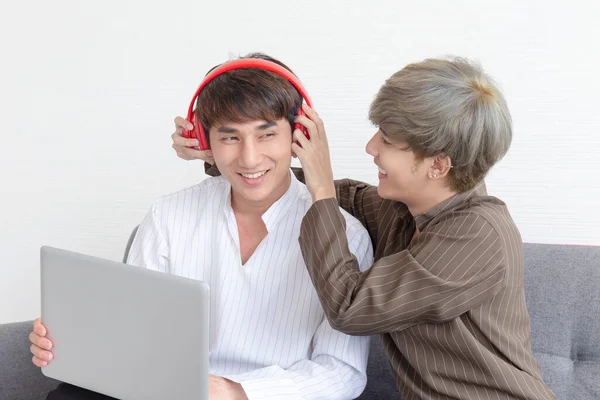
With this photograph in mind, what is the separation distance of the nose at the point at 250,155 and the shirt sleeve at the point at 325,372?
251 mm

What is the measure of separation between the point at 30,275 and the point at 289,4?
1308mm

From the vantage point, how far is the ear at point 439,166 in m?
1.58

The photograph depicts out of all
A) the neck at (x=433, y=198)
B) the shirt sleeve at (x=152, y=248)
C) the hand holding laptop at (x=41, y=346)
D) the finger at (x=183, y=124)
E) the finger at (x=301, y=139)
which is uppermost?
the finger at (x=183, y=124)

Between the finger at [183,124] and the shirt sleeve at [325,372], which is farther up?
the finger at [183,124]

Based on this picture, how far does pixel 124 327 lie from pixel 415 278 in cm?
52

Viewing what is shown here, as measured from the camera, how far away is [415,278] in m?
1.50

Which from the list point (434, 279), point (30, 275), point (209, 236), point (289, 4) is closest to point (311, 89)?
point (289, 4)

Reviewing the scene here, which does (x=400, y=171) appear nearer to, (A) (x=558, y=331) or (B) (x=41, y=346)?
(A) (x=558, y=331)

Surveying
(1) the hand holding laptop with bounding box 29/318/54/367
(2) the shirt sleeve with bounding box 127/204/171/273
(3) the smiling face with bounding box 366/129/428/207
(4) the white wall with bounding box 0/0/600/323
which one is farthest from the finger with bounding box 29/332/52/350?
(4) the white wall with bounding box 0/0/600/323

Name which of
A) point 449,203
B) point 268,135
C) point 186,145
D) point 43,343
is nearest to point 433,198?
point 449,203

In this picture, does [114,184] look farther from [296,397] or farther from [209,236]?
[296,397]

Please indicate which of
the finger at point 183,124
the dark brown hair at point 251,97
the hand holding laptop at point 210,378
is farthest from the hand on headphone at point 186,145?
the hand holding laptop at point 210,378

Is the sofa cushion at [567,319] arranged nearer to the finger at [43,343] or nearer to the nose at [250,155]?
the nose at [250,155]

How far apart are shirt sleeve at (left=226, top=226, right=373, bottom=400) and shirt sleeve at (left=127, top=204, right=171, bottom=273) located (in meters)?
0.29
